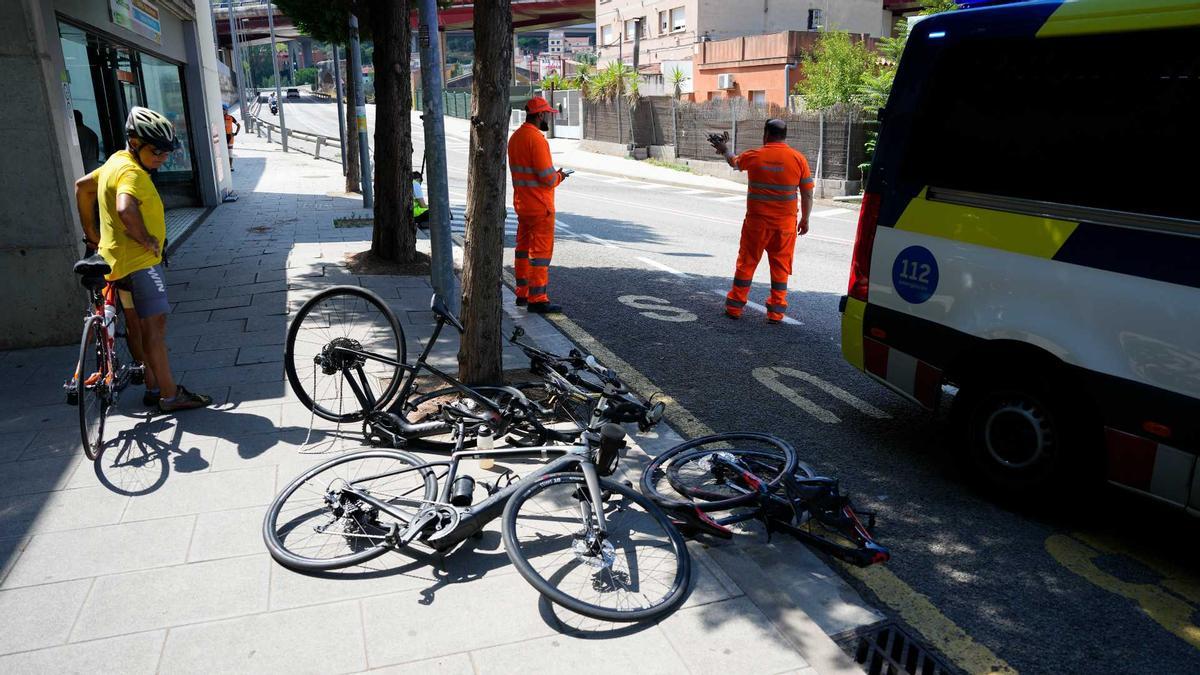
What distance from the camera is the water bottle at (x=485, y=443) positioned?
432cm

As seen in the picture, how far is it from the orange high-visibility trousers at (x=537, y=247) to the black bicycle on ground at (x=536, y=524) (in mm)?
4229

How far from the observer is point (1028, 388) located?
4.18m

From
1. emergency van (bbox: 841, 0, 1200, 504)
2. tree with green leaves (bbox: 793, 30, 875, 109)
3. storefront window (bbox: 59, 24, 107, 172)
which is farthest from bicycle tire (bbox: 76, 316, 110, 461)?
tree with green leaves (bbox: 793, 30, 875, 109)

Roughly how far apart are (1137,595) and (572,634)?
2.42 m

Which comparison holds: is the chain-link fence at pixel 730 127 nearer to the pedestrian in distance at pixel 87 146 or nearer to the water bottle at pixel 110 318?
the pedestrian in distance at pixel 87 146

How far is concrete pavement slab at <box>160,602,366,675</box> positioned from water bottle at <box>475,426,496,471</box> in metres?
1.17

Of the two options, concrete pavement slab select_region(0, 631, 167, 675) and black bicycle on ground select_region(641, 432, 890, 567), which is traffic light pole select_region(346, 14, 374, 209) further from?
concrete pavement slab select_region(0, 631, 167, 675)

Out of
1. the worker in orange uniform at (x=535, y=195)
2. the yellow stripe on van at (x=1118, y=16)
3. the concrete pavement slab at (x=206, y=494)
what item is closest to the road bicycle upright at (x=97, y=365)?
the concrete pavement slab at (x=206, y=494)

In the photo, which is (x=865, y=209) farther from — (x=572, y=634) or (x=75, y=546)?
(x=75, y=546)

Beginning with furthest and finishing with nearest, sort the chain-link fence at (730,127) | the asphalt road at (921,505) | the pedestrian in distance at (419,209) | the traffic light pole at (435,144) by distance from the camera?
the chain-link fence at (730,127), the pedestrian in distance at (419,209), the traffic light pole at (435,144), the asphalt road at (921,505)

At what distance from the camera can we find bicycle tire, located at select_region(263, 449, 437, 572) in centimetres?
359

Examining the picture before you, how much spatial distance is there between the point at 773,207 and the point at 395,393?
13.5 ft

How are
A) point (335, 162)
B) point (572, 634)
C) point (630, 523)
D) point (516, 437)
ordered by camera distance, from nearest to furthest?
point (572, 634)
point (630, 523)
point (516, 437)
point (335, 162)

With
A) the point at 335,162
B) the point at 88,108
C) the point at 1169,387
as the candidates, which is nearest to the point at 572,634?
the point at 1169,387
